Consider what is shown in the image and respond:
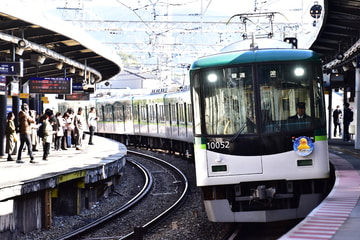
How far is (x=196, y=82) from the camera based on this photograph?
11195 mm

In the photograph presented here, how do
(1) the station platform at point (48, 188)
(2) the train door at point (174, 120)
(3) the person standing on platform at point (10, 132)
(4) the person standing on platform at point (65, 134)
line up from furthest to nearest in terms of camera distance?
(2) the train door at point (174, 120)
(4) the person standing on platform at point (65, 134)
(3) the person standing on platform at point (10, 132)
(1) the station platform at point (48, 188)

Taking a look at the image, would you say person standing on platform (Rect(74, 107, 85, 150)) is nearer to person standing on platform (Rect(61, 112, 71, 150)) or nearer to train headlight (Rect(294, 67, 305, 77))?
person standing on platform (Rect(61, 112, 71, 150))

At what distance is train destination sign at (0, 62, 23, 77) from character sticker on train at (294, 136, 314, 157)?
370 inches

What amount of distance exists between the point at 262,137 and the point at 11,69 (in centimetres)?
925

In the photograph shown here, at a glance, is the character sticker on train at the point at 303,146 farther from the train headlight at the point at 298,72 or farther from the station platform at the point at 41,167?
the station platform at the point at 41,167

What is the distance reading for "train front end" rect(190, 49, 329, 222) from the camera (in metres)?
10.7

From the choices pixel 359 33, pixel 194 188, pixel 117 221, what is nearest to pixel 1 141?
pixel 194 188

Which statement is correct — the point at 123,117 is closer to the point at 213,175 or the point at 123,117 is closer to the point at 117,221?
the point at 117,221

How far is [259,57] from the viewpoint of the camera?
10945mm

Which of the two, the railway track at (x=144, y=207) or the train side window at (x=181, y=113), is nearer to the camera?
the railway track at (x=144, y=207)

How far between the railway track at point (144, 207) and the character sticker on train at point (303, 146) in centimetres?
262

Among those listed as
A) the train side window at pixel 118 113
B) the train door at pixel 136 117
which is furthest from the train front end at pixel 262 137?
the train side window at pixel 118 113

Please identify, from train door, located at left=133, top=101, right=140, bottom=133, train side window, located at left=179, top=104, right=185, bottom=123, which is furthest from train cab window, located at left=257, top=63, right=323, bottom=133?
train door, located at left=133, top=101, right=140, bottom=133

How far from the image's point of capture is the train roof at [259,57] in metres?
10.9
